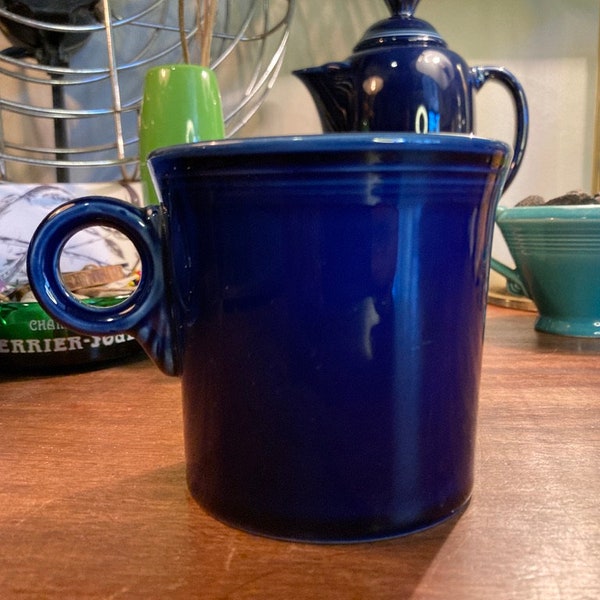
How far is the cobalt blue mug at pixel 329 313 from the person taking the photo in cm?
19

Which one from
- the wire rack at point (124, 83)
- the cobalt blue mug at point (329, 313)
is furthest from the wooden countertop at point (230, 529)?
the wire rack at point (124, 83)

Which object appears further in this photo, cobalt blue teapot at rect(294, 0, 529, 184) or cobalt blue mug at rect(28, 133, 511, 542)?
cobalt blue teapot at rect(294, 0, 529, 184)

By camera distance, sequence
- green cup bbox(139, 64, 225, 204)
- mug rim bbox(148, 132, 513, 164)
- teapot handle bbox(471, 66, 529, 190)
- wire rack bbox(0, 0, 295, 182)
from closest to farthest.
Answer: mug rim bbox(148, 132, 513, 164)
green cup bbox(139, 64, 225, 204)
teapot handle bbox(471, 66, 529, 190)
wire rack bbox(0, 0, 295, 182)

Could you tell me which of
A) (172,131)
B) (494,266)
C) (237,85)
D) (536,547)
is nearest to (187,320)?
(536,547)

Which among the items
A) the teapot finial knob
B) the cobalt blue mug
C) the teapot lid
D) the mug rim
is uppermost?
the teapot finial knob

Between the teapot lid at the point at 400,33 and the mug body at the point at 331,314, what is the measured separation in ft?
1.39

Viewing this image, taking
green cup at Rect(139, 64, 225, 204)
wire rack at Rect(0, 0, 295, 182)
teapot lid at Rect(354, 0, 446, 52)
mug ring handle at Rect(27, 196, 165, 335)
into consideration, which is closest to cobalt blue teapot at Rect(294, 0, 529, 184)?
teapot lid at Rect(354, 0, 446, 52)

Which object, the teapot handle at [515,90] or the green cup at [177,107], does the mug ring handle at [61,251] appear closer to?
the green cup at [177,107]

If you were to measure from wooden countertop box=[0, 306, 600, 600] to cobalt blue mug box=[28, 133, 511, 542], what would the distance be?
0.05ft

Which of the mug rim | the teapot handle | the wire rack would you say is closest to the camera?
the mug rim

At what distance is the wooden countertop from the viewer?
0.19m

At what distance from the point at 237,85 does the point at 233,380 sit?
815 millimetres

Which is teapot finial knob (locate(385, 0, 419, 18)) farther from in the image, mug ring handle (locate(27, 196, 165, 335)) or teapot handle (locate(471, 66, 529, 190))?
mug ring handle (locate(27, 196, 165, 335))

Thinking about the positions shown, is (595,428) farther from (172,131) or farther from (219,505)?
(172,131)
